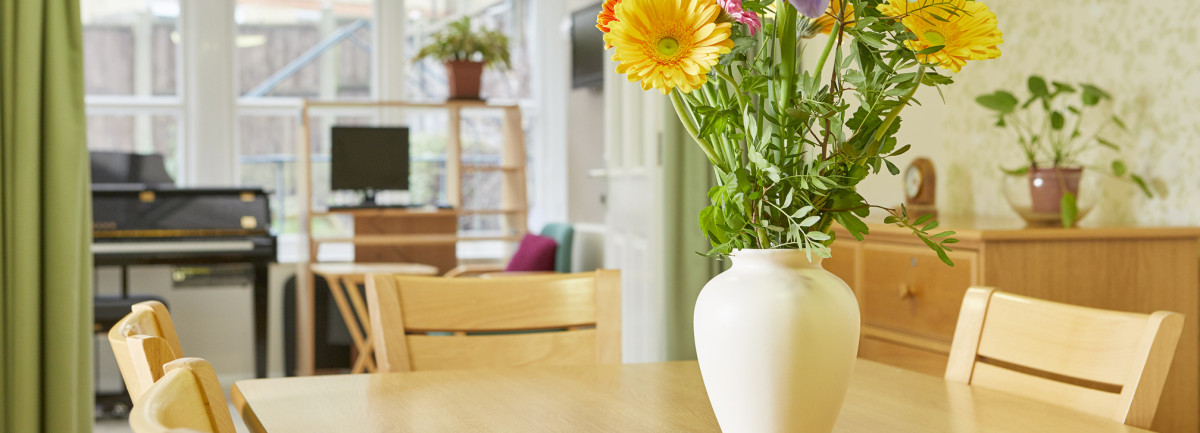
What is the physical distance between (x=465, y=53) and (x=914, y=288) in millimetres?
2949

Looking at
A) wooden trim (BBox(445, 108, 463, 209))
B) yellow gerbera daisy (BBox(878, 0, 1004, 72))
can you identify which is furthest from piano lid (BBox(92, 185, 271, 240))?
yellow gerbera daisy (BBox(878, 0, 1004, 72))

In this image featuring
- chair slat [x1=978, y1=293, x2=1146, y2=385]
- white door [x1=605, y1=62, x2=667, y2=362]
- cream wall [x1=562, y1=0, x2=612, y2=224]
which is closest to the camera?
chair slat [x1=978, y1=293, x2=1146, y2=385]

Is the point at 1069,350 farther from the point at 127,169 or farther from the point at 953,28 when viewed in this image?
the point at 127,169

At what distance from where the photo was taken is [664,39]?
0.86 metres

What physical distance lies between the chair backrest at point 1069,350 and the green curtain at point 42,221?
1832 mm

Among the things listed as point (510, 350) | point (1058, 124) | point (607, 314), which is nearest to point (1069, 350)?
point (607, 314)

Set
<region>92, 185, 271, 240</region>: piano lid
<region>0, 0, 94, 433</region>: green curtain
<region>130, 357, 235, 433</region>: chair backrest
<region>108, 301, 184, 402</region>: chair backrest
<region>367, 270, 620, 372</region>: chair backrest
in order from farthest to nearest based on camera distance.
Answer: <region>92, 185, 271, 240</region>: piano lid < <region>0, 0, 94, 433</region>: green curtain < <region>367, 270, 620, 372</region>: chair backrest < <region>108, 301, 184, 402</region>: chair backrest < <region>130, 357, 235, 433</region>: chair backrest

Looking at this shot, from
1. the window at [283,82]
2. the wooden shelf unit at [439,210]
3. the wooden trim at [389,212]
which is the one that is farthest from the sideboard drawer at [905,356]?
the window at [283,82]

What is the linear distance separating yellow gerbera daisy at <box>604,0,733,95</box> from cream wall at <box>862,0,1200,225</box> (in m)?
2.45

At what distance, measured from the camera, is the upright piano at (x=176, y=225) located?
4293 mm

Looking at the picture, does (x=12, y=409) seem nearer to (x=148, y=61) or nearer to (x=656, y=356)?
(x=656, y=356)

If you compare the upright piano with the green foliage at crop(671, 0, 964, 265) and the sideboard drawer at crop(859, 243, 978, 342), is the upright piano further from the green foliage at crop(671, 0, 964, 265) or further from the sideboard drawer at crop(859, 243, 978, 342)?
the green foliage at crop(671, 0, 964, 265)

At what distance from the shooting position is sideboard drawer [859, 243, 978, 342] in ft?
8.84

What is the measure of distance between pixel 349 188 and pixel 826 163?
437 centimetres
